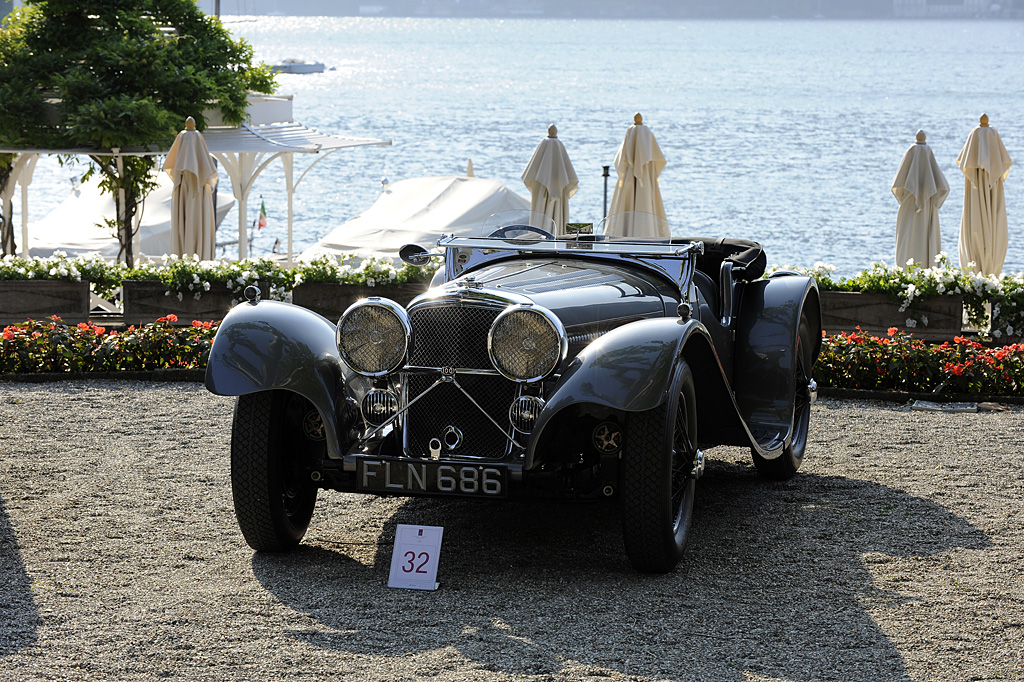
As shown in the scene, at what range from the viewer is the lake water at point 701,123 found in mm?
38562

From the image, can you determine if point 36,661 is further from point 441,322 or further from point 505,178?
point 505,178

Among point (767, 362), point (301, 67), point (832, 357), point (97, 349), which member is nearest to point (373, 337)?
point (767, 362)

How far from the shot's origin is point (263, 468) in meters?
4.79

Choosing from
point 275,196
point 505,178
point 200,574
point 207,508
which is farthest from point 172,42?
point 275,196

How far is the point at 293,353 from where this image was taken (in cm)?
487

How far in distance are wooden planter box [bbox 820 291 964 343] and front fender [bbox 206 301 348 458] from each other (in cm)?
596

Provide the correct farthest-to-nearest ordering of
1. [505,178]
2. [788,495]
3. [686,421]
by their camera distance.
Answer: [505,178], [788,495], [686,421]

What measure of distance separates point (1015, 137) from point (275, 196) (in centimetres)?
3624

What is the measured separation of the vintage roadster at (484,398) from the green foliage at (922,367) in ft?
11.2

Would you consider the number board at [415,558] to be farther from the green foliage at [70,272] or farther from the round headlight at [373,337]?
the green foliage at [70,272]

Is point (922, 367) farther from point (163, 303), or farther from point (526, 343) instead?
point (163, 303)

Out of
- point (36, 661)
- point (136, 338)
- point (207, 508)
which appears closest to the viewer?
point (36, 661)

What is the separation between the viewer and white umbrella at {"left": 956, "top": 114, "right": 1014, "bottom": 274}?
37.4 ft

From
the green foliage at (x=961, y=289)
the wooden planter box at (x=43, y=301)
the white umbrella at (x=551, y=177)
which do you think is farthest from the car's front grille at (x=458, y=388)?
the wooden planter box at (x=43, y=301)
